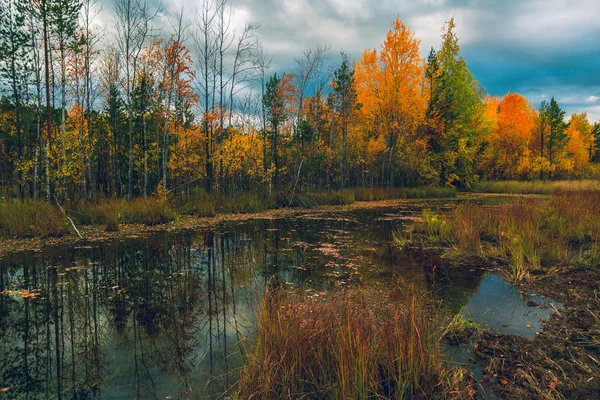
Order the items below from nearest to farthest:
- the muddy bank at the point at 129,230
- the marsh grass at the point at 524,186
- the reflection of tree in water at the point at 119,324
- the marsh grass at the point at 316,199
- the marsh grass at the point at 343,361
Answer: the marsh grass at the point at 343,361 → the reflection of tree in water at the point at 119,324 → the muddy bank at the point at 129,230 → the marsh grass at the point at 316,199 → the marsh grass at the point at 524,186

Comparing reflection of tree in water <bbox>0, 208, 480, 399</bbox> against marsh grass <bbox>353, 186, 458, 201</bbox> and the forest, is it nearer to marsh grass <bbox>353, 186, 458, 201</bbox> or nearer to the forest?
the forest

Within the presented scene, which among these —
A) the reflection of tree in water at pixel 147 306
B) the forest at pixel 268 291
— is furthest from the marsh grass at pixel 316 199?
the reflection of tree in water at pixel 147 306

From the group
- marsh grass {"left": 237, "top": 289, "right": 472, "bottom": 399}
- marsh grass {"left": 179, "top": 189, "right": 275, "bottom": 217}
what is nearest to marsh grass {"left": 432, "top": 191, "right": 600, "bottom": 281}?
marsh grass {"left": 237, "top": 289, "right": 472, "bottom": 399}

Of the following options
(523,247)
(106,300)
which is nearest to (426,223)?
(523,247)

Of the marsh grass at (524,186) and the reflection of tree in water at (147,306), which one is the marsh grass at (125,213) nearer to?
the reflection of tree in water at (147,306)

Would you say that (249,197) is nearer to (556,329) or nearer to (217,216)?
(217,216)

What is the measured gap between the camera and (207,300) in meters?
5.17

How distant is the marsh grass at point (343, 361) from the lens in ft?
8.02

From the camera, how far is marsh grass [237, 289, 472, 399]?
245cm

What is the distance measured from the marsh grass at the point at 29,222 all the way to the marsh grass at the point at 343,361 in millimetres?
10317

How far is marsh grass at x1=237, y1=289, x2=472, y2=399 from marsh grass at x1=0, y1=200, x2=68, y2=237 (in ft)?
33.8

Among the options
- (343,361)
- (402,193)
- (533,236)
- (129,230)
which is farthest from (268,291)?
(402,193)

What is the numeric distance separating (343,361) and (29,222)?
11695 mm

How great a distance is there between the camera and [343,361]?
243 centimetres
